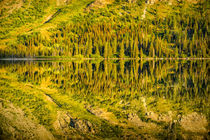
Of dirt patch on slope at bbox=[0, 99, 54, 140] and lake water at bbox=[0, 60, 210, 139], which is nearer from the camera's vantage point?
dirt patch on slope at bbox=[0, 99, 54, 140]

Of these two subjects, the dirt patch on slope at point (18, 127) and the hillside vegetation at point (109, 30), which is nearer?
the dirt patch on slope at point (18, 127)

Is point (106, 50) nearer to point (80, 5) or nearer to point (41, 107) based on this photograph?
point (80, 5)

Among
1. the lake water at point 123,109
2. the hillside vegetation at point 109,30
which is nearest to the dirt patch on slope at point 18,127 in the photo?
the lake water at point 123,109

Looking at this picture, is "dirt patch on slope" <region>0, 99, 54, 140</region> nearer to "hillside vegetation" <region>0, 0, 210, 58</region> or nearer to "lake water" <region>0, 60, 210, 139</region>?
"lake water" <region>0, 60, 210, 139</region>

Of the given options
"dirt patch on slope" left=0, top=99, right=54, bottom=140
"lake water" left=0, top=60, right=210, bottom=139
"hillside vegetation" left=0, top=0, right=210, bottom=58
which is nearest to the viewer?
"dirt patch on slope" left=0, top=99, right=54, bottom=140

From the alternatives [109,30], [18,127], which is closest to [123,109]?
[18,127]

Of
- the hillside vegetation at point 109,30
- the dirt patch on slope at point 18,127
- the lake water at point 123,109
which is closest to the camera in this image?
the dirt patch on slope at point 18,127

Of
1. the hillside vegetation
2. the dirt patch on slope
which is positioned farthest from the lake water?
the hillside vegetation

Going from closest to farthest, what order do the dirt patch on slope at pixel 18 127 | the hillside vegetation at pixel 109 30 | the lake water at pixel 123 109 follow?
the dirt patch on slope at pixel 18 127 < the lake water at pixel 123 109 < the hillside vegetation at pixel 109 30

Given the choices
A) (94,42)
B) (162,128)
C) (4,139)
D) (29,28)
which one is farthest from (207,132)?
(29,28)

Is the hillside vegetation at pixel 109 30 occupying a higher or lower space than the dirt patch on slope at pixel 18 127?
higher

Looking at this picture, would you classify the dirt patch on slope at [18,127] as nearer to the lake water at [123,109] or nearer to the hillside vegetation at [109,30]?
the lake water at [123,109]
